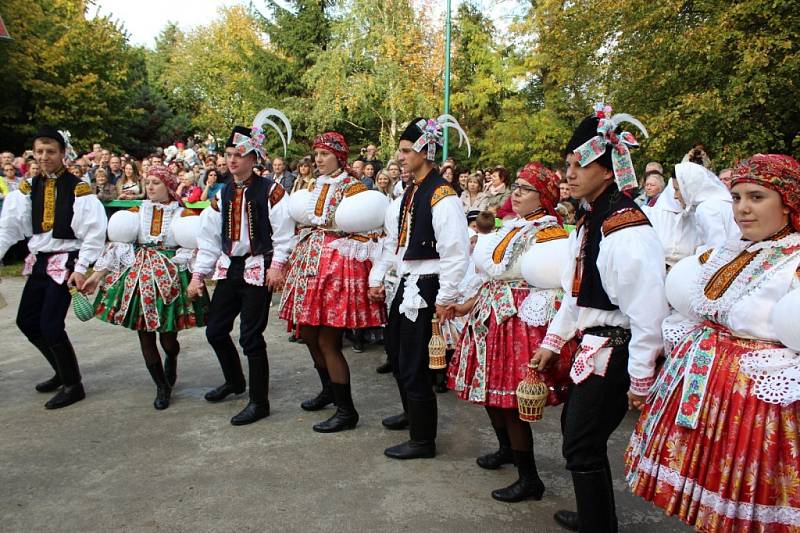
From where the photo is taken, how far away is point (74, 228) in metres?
5.49

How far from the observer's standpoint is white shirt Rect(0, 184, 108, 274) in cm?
547

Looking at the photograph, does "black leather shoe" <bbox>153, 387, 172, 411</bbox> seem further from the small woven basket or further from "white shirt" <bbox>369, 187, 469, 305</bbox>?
"white shirt" <bbox>369, 187, 469, 305</bbox>

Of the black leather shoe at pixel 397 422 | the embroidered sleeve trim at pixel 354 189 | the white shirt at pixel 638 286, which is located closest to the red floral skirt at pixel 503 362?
the white shirt at pixel 638 286

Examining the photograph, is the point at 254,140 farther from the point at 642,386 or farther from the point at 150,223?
the point at 642,386

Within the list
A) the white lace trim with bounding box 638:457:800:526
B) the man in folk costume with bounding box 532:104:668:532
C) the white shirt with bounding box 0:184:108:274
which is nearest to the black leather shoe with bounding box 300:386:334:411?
the white shirt with bounding box 0:184:108:274

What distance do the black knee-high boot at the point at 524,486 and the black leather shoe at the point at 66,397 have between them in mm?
3671

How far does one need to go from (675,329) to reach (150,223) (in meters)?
4.30


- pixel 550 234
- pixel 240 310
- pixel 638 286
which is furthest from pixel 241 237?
pixel 638 286

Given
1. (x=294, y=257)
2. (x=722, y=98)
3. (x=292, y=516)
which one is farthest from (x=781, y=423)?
(x=722, y=98)

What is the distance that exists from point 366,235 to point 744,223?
2.94 meters

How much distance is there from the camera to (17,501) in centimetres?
382

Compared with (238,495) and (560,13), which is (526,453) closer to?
(238,495)

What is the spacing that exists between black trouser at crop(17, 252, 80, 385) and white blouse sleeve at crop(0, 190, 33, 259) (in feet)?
1.04

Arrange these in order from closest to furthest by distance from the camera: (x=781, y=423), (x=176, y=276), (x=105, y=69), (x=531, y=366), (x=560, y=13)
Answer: (x=781, y=423), (x=531, y=366), (x=176, y=276), (x=560, y=13), (x=105, y=69)
